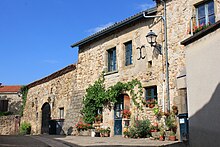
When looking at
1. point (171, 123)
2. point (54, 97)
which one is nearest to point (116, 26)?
point (171, 123)

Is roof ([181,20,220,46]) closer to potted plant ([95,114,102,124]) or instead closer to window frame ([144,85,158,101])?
window frame ([144,85,158,101])

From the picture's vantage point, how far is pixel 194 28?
9.99 m

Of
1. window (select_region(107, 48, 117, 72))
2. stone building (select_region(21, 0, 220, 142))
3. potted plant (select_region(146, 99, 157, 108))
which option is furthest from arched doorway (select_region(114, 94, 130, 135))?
window (select_region(107, 48, 117, 72))

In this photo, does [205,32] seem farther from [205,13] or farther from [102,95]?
[102,95]

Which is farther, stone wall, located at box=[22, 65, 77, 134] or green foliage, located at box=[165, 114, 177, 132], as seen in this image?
stone wall, located at box=[22, 65, 77, 134]

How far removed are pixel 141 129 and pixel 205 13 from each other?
491 cm

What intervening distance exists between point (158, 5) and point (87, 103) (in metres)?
6.13

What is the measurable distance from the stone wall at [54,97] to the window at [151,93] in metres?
5.23

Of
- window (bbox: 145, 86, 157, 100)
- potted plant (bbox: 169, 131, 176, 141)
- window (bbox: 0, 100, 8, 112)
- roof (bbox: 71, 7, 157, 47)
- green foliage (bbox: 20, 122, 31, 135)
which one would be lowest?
green foliage (bbox: 20, 122, 31, 135)

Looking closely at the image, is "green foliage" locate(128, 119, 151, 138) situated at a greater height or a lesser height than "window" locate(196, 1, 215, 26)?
lesser

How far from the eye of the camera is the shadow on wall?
5.80m

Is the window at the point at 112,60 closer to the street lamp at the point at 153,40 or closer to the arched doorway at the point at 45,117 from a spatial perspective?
the street lamp at the point at 153,40

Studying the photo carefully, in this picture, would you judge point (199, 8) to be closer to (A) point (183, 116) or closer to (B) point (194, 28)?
(B) point (194, 28)

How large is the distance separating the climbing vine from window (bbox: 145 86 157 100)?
0.25 m
